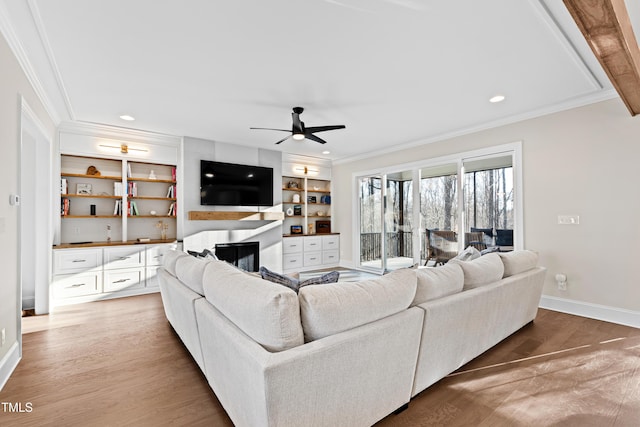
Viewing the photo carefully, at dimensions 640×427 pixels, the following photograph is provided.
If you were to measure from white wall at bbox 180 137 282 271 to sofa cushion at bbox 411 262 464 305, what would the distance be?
13.9 ft

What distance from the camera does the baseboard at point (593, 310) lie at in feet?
10.7

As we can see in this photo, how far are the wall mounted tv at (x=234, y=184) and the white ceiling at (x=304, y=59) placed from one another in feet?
4.04

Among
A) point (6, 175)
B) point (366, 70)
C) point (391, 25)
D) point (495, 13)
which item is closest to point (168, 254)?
point (6, 175)

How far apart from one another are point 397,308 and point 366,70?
2.26 meters

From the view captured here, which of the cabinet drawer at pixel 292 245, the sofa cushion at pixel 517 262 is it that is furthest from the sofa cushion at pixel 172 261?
the cabinet drawer at pixel 292 245

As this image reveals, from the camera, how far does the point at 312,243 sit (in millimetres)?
6805

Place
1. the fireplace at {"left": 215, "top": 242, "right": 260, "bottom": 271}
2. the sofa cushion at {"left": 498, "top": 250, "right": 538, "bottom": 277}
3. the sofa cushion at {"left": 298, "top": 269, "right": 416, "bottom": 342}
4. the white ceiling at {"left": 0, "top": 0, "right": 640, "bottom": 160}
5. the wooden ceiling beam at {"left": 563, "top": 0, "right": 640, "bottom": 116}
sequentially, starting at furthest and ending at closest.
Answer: the fireplace at {"left": 215, "top": 242, "right": 260, "bottom": 271}, the sofa cushion at {"left": 498, "top": 250, "right": 538, "bottom": 277}, the white ceiling at {"left": 0, "top": 0, "right": 640, "bottom": 160}, the wooden ceiling beam at {"left": 563, "top": 0, "right": 640, "bottom": 116}, the sofa cushion at {"left": 298, "top": 269, "right": 416, "bottom": 342}

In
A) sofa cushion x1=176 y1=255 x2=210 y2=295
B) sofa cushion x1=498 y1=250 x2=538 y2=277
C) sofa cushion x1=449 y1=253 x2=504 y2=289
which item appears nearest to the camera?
sofa cushion x1=176 y1=255 x2=210 y2=295

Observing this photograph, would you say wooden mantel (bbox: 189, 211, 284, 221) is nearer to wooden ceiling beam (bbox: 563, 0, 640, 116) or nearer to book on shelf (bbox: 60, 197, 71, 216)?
book on shelf (bbox: 60, 197, 71, 216)

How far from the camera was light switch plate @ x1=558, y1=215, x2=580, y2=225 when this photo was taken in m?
3.65

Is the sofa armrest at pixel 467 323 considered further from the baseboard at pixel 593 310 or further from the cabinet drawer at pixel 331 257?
the cabinet drawer at pixel 331 257

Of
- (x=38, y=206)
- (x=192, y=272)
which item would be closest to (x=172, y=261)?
(x=192, y=272)

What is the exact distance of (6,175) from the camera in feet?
7.73

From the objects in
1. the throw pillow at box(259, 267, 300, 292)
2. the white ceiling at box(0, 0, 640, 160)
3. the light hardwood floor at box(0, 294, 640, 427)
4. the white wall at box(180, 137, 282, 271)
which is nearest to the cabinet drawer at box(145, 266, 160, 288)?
the white wall at box(180, 137, 282, 271)
